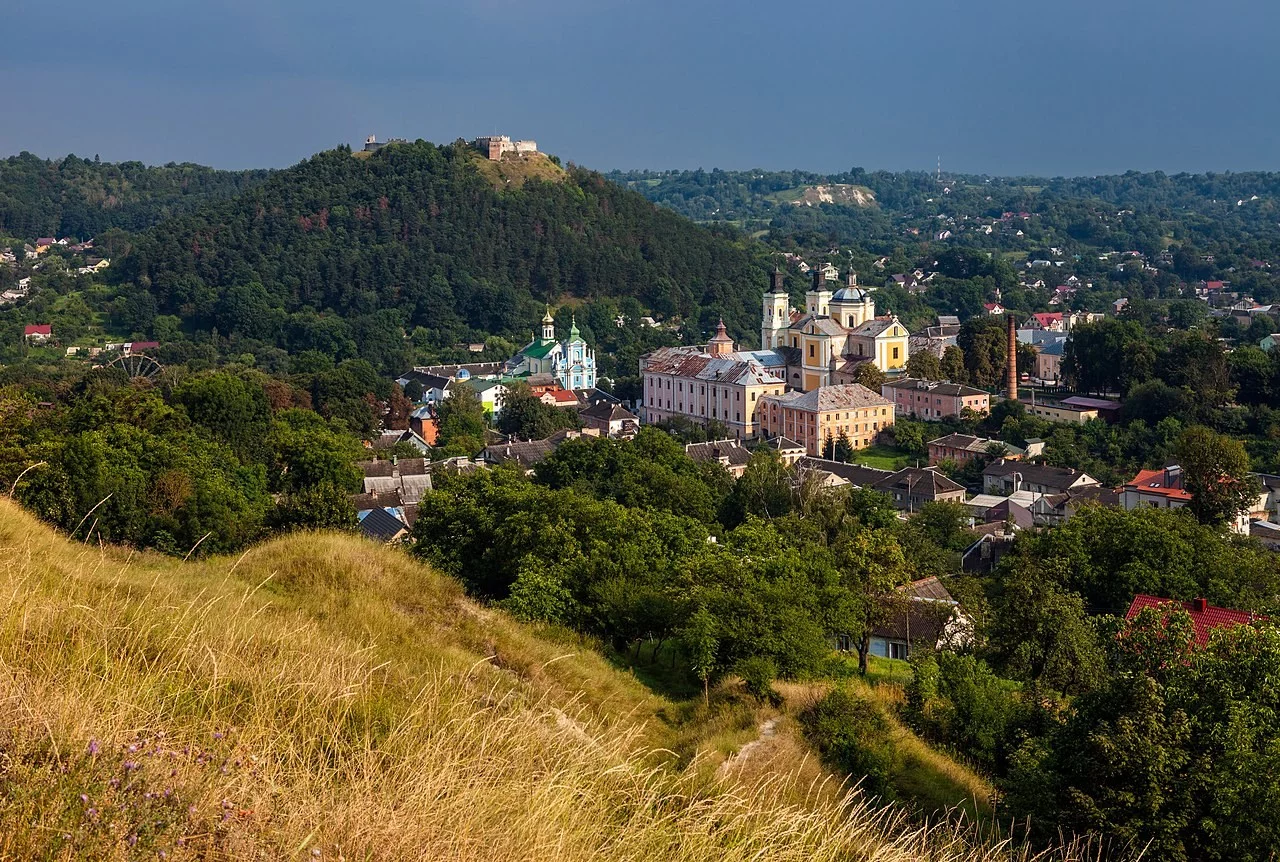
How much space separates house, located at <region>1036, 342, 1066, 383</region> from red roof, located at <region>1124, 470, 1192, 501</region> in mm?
21542

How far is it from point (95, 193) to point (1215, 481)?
347 feet

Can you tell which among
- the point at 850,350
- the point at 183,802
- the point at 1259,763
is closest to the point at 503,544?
the point at 1259,763

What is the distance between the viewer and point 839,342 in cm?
Answer: 4688

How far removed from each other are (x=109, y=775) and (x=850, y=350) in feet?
147

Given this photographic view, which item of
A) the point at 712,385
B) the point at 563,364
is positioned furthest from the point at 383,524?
the point at 563,364

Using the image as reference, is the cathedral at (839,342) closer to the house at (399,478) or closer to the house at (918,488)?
the house at (918,488)

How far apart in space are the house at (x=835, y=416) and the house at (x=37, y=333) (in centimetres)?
3558

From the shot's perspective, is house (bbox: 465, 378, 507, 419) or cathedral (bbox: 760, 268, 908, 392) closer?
cathedral (bbox: 760, 268, 908, 392)

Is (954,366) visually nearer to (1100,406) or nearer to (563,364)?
(1100,406)

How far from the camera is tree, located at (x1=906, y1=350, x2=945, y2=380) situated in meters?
44.4

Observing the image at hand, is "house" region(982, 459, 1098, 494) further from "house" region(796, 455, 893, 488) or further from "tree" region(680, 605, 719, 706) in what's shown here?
"tree" region(680, 605, 719, 706)

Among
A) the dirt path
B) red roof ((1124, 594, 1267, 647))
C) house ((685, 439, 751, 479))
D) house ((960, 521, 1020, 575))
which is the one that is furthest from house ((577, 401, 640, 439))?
the dirt path

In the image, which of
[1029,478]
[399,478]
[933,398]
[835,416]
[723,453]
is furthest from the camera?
[933,398]

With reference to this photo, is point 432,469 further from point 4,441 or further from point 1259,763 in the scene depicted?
point 1259,763
